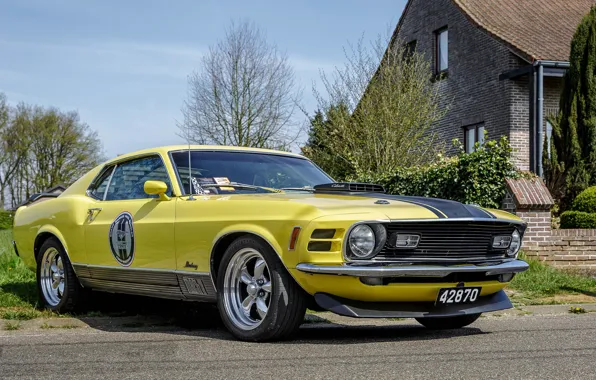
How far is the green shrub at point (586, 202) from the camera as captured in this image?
45.8 ft

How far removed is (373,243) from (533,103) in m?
15.0

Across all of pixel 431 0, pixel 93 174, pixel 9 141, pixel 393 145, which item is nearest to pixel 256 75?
pixel 431 0

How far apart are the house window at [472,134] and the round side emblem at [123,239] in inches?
641

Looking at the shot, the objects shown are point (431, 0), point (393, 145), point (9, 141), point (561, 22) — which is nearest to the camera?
point (393, 145)

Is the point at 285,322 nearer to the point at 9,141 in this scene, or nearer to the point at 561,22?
the point at 561,22

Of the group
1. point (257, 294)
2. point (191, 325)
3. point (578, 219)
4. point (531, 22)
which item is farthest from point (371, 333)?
point (531, 22)

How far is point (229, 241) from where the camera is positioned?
619 cm

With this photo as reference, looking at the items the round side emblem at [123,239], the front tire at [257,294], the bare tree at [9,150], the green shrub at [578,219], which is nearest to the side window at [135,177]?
the round side emblem at [123,239]

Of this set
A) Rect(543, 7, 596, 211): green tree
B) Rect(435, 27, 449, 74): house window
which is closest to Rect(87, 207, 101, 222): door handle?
Rect(543, 7, 596, 211): green tree

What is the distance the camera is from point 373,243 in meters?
5.62

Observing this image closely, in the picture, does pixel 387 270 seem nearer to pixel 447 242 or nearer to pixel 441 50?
pixel 447 242

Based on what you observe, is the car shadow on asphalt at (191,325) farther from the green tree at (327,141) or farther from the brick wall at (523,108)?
the brick wall at (523,108)

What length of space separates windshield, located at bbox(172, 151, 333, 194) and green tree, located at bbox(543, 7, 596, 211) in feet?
32.5

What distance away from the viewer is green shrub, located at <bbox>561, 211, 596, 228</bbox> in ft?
43.5
